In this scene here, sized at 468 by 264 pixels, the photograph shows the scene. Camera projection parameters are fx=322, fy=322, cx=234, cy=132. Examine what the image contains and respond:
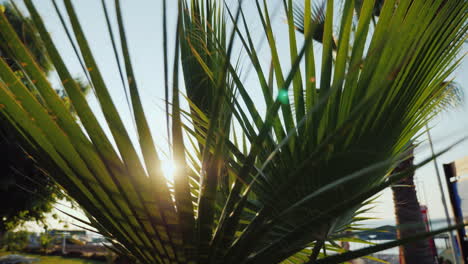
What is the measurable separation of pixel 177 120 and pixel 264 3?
0.53 m

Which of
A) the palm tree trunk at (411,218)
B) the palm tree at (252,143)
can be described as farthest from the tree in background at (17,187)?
the palm tree at (252,143)

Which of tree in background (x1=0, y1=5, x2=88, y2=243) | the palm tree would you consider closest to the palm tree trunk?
the palm tree

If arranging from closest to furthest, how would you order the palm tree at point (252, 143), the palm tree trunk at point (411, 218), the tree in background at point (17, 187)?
1. the palm tree at point (252, 143)
2. the palm tree trunk at point (411, 218)
3. the tree in background at point (17, 187)

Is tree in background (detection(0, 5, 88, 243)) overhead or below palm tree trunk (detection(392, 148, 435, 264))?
overhead

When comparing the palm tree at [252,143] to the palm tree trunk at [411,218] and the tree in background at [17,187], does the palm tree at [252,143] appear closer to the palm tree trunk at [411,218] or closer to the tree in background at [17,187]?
the palm tree trunk at [411,218]

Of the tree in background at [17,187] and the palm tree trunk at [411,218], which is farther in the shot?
the tree in background at [17,187]

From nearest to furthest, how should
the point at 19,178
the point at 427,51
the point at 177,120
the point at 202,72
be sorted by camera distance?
the point at 177,120
the point at 427,51
the point at 202,72
the point at 19,178

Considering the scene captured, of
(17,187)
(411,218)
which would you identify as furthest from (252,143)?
(17,187)

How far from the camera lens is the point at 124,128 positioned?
1.77 ft

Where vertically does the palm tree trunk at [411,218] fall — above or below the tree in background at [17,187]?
below

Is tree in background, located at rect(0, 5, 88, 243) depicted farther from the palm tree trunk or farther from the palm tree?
the palm tree

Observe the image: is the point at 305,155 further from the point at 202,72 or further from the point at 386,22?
the point at 202,72

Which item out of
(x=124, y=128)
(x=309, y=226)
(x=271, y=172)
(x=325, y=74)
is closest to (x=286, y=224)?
(x=271, y=172)

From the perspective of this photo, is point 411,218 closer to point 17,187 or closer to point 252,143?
point 252,143
